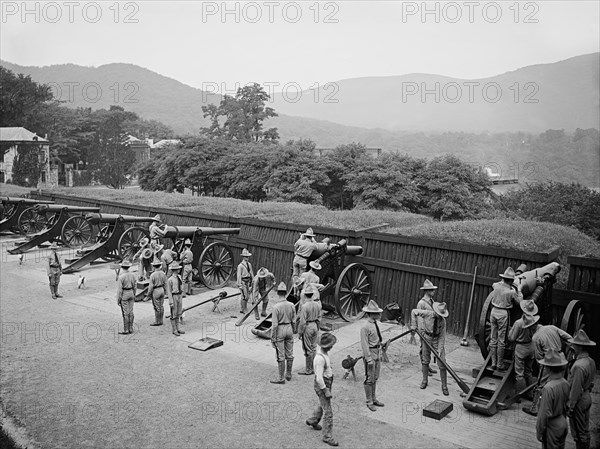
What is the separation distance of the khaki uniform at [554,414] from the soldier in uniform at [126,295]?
8055 mm

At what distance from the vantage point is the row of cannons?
12758 mm

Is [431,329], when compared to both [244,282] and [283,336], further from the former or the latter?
[244,282]

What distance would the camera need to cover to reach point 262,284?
13.0 metres

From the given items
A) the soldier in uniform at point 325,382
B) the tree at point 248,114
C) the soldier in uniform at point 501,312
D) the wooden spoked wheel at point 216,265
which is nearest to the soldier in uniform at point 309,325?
the soldier in uniform at point 325,382

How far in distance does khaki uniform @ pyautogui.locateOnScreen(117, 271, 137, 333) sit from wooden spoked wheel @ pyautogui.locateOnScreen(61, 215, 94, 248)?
34.8ft

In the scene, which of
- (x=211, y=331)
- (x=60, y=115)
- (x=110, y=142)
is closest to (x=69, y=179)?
(x=110, y=142)

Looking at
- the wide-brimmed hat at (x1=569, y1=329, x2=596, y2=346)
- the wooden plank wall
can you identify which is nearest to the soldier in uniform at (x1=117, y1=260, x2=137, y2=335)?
the wooden plank wall

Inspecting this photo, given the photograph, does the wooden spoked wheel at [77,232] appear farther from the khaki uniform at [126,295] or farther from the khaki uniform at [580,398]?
the khaki uniform at [580,398]

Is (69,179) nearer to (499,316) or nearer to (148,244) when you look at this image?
(148,244)

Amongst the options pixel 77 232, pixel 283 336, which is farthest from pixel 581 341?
pixel 77 232

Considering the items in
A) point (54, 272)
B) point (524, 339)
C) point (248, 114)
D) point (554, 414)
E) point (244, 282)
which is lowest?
point (54, 272)

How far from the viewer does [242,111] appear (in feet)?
197

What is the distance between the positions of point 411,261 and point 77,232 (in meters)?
14.1

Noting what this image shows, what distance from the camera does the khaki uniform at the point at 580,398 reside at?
6.45 meters
